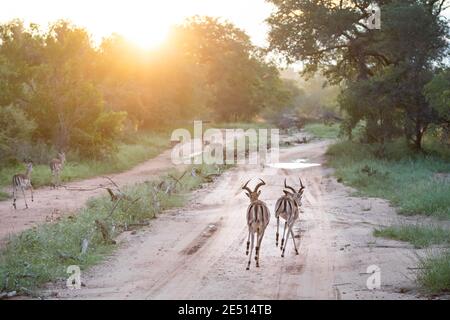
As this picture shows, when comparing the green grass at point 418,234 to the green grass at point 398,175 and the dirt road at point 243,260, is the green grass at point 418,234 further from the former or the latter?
the green grass at point 398,175

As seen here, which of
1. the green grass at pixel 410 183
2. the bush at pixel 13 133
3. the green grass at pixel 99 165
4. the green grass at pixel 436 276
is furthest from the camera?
the bush at pixel 13 133

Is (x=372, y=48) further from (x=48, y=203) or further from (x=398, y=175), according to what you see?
(x=48, y=203)

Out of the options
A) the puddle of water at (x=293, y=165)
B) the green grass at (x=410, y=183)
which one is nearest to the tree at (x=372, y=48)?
the green grass at (x=410, y=183)

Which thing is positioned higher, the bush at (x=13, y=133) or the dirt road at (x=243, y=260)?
the bush at (x=13, y=133)

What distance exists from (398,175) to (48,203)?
40.3 feet

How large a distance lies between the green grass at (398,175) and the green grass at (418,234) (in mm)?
2446

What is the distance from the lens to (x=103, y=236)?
41.6 ft

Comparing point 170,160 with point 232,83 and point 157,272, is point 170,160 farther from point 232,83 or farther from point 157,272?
point 232,83

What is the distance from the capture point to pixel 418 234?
12539 mm

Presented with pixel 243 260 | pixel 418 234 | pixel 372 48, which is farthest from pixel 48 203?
pixel 372 48

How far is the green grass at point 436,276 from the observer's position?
8.80m

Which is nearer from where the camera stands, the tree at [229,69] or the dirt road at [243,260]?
the dirt road at [243,260]
